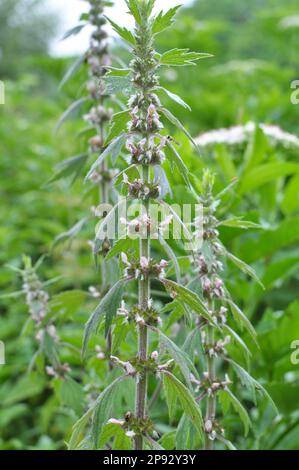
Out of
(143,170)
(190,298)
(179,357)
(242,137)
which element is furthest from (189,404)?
(242,137)

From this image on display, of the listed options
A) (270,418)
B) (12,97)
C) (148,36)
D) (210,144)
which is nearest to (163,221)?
(148,36)

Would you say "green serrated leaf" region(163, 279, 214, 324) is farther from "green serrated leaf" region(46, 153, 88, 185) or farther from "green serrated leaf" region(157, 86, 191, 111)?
"green serrated leaf" region(46, 153, 88, 185)

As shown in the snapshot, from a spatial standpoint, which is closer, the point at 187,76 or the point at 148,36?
the point at 148,36

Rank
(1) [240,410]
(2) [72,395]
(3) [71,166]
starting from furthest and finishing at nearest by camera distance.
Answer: (3) [71,166] < (2) [72,395] < (1) [240,410]

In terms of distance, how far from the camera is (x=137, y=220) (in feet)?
3.53

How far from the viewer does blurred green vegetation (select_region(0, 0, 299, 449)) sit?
1.82 m

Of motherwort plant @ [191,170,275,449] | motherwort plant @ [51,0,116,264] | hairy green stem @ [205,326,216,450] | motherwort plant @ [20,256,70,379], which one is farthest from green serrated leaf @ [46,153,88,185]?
hairy green stem @ [205,326,216,450]

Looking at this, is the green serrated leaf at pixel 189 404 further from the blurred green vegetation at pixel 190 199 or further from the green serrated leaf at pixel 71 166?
the green serrated leaf at pixel 71 166

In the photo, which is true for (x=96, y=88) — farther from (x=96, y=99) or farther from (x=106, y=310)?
(x=106, y=310)

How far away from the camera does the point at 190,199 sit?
65.0 inches

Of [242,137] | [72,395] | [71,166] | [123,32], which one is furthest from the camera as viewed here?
[242,137]

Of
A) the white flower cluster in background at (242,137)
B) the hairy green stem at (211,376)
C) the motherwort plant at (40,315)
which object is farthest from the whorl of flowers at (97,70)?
the white flower cluster in background at (242,137)
